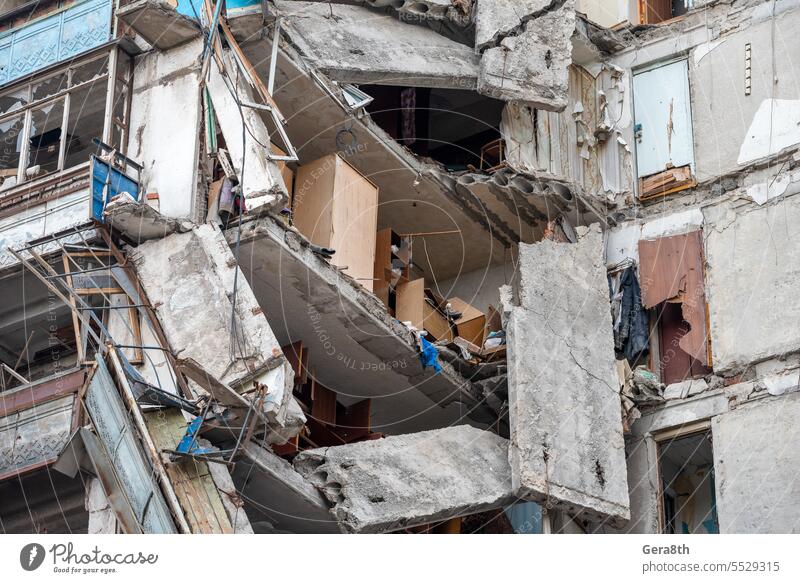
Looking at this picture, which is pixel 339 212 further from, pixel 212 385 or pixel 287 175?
pixel 212 385

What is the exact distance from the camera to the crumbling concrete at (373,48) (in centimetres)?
2042

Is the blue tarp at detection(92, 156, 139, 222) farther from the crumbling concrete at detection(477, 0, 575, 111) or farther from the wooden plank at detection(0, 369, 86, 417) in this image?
the crumbling concrete at detection(477, 0, 575, 111)

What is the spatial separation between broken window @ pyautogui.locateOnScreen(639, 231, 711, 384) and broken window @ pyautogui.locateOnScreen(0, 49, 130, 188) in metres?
7.28

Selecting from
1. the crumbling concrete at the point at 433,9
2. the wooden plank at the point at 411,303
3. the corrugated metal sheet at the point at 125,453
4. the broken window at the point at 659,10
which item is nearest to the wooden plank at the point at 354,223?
the wooden plank at the point at 411,303

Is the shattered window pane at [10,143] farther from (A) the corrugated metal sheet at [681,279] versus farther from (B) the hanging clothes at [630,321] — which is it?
(A) the corrugated metal sheet at [681,279]

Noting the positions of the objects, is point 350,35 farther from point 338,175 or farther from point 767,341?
point 767,341

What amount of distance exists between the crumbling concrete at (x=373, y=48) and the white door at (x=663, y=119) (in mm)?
2638

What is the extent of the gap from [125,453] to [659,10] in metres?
11.9

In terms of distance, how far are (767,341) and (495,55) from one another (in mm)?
5534

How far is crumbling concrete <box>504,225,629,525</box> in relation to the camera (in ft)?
60.9

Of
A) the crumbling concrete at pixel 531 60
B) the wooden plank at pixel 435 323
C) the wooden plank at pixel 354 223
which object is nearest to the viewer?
the wooden plank at pixel 354 223
